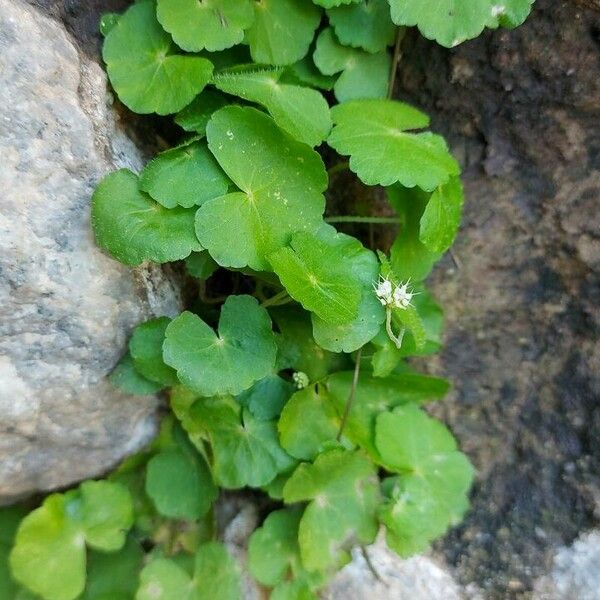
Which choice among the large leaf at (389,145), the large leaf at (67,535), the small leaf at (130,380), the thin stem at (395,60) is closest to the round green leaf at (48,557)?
the large leaf at (67,535)

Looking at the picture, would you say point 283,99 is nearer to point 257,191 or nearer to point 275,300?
point 257,191

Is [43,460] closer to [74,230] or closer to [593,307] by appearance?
[74,230]

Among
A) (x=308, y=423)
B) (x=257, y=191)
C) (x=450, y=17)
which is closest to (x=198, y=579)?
(x=308, y=423)

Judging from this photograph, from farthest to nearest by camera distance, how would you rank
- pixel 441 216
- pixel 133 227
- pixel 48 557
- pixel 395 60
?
1. pixel 48 557
2. pixel 395 60
3. pixel 441 216
4. pixel 133 227

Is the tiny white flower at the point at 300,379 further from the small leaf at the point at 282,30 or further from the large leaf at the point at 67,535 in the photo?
the small leaf at the point at 282,30

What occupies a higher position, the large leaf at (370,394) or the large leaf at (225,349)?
the large leaf at (225,349)

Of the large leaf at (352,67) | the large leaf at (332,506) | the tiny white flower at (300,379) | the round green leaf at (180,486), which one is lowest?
the round green leaf at (180,486)

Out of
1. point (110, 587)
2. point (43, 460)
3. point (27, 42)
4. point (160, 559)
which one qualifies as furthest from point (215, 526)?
point (27, 42)

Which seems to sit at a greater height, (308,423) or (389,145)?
(389,145)
